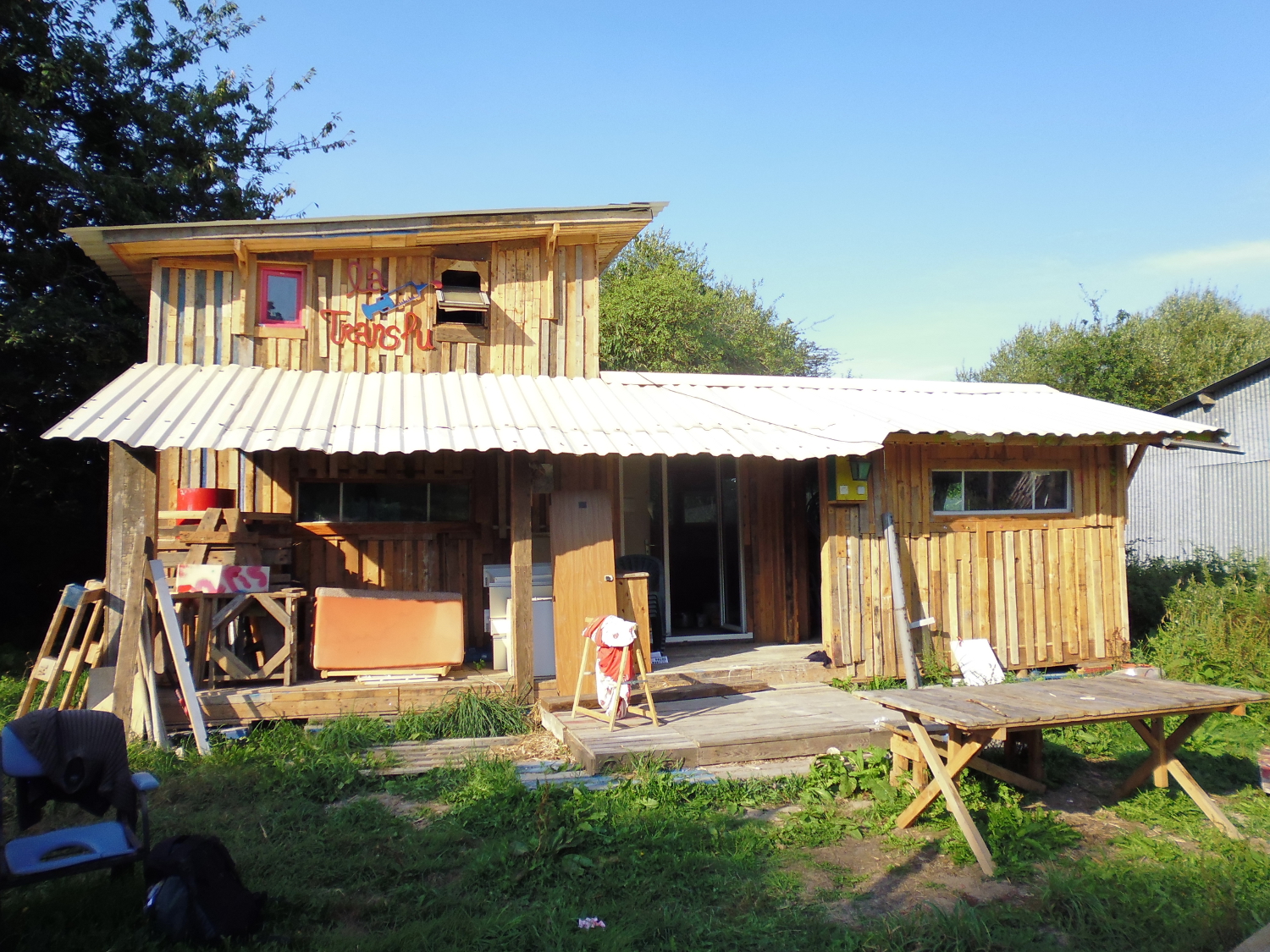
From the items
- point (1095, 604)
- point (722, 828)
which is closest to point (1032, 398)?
point (1095, 604)

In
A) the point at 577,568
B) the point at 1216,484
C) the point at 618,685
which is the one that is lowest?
the point at 618,685

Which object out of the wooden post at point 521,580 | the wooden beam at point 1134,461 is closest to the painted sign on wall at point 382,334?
the wooden post at point 521,580

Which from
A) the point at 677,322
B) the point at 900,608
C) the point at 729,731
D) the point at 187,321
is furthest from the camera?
the point at 677,322

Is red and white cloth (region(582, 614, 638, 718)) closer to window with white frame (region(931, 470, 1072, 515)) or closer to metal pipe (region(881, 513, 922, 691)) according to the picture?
metal pipe (region(881, 513, 922, 691))

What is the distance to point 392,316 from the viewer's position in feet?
31.6

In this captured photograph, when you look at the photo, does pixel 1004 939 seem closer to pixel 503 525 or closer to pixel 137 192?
pixel 503 525

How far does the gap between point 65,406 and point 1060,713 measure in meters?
13.0

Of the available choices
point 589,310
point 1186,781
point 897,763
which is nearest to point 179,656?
point 589,310

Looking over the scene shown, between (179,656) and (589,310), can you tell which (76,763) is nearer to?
(179,656)

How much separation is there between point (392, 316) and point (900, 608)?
6.12 metres

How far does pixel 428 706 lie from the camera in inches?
313

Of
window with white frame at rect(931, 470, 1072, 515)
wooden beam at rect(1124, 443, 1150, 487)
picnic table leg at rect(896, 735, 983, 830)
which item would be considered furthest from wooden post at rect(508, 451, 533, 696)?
wooden beam at rect(1124, 443, 1150, 487)

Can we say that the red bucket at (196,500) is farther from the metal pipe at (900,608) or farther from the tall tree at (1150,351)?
the tall tree at (1150,351)

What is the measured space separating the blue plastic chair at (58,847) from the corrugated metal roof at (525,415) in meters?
3.06
